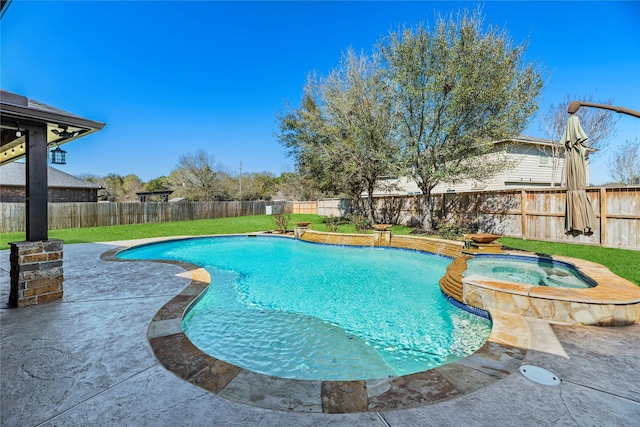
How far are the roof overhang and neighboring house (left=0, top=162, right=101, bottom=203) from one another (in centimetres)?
1762

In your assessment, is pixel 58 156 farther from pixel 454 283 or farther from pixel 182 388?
pixel 454 283

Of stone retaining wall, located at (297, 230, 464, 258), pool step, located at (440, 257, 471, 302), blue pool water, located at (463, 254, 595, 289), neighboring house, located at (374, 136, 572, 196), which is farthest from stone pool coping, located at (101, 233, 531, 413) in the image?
neighboring house, located at (374, 136, 572, 196)

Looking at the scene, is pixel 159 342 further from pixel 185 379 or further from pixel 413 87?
pixel 413 87

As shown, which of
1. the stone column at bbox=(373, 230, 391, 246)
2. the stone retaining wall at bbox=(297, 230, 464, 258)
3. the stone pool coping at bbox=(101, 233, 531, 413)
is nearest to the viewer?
the stone pool coping at bbox=(101, 233, 531, 413)

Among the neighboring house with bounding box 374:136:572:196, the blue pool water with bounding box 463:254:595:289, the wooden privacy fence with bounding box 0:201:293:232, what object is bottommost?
the blue pool water with bounding box 463:254:595:289

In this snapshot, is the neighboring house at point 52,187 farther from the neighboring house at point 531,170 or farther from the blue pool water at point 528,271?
the neighboring house at point 531,170

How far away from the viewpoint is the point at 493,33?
9.63m

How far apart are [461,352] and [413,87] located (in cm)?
982

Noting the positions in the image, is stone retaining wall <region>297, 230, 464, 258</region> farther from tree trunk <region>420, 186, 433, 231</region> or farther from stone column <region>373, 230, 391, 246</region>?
tree trunk <region>420, 186, 433, 231</region>

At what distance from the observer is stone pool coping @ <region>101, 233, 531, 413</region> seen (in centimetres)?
196

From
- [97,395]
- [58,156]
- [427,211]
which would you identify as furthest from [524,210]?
[58,156]

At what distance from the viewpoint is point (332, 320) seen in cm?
420

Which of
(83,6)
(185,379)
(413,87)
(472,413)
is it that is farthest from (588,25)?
(83,6)

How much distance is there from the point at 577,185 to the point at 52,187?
29043 mm
